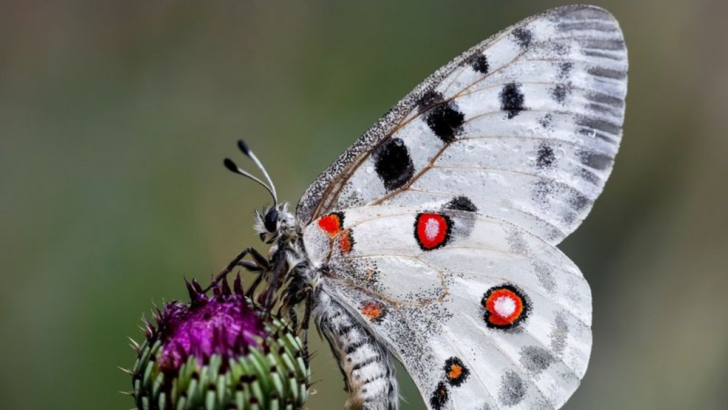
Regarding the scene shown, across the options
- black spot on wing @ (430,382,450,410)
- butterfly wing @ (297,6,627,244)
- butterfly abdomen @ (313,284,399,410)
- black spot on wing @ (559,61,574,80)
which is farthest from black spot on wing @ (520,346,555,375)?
black spot on wing @ (559,61,574,80)

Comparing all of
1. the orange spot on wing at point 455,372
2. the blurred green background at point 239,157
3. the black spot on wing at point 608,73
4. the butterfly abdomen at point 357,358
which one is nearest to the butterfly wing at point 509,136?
the black spot on wing at point 608,73

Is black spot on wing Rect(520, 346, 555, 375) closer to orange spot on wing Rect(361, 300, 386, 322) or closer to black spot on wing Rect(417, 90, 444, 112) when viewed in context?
orange spot on wing Rect(361, 300, 386, 322)

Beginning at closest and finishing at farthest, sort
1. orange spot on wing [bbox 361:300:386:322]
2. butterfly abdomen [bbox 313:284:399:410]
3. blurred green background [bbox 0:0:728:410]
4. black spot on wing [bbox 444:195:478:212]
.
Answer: butterfly abdomen [bbox 313:284:399:410], orange spot on wing [bbox 361:300:386:322], black spot on wing [bbox 444:195:478:212], blurred green background [bbox 0:0:728:410]

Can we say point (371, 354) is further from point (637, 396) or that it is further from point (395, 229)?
point (637, 396)

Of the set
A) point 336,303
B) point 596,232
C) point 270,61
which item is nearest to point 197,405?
point 336,303

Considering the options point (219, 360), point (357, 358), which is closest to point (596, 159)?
point (357, 358)
